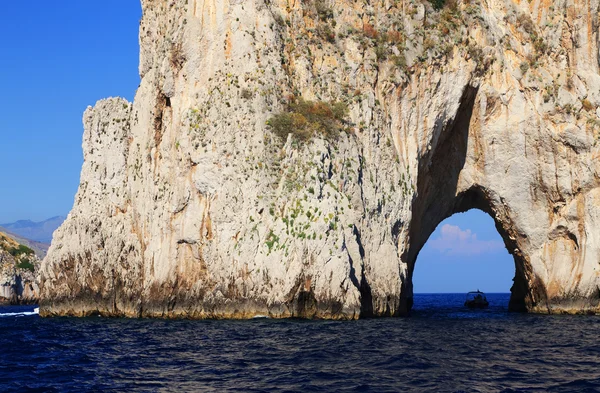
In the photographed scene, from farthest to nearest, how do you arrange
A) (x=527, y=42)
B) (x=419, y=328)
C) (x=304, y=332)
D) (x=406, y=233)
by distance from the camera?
(x=527, y=42), (x=406, y=233), (x=419, y=328), (x=304, y=332)

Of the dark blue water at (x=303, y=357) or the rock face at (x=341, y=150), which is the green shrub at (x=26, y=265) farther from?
the dark blue water at (x=303, y=357)

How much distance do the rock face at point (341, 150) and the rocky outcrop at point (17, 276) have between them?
61066 mm

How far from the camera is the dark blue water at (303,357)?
2166 cm

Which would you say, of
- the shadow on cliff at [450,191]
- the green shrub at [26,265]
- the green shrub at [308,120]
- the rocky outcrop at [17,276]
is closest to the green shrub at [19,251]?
the rocky outcrop at [17,276]

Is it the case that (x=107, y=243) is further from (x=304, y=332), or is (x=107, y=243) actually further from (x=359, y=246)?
(x=304, y=332)

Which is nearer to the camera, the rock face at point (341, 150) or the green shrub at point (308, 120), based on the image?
the rock face at point (341, 150)

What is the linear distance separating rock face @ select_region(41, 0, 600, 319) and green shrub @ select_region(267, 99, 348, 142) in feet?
1.60

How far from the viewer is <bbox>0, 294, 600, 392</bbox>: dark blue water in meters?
21.7

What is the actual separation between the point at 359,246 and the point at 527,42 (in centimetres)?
2195

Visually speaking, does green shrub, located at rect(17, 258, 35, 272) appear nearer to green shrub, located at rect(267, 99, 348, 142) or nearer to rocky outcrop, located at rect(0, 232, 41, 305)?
rocky outcrop, located at rect(0, 232, 41, 305)

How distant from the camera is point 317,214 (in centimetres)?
4253

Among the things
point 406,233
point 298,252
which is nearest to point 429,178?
point 406,233

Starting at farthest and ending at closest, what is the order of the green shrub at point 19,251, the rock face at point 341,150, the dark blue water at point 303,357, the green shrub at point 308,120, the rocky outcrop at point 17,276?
1. the green shrub at point 19,251
2. the rocky outcrop at point 17,276
3. the green shrub at point 308,120
4. the rock face at point 341,150
5. the dark blue water at point 303,357

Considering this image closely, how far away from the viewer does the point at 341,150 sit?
4591 centimetres
